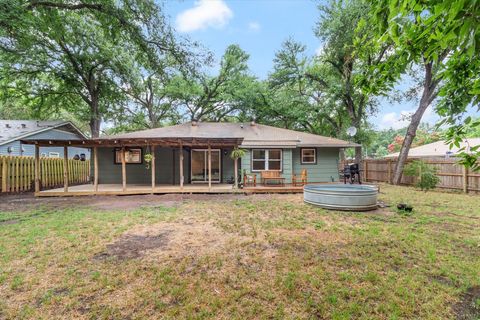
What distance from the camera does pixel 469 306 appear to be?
8.67ft

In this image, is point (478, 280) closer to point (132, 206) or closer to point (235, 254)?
point (235, 254)

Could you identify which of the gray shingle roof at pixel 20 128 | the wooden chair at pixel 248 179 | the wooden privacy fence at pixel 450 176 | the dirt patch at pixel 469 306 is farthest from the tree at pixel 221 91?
the dirt patch at pixel 469 306

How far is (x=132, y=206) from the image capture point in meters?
7.85

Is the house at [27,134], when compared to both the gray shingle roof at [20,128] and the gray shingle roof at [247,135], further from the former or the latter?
the gray shingle roof at [247,135]

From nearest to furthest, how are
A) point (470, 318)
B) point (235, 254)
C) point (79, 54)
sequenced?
point (470, 318) < point (235, 254) < point (79, 54)

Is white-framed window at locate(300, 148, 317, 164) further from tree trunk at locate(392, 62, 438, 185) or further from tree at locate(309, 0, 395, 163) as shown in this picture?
tree trunk at locate(392, 62, 438, 185)

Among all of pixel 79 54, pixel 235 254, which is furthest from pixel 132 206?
pixel 79 54

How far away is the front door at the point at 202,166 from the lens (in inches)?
502

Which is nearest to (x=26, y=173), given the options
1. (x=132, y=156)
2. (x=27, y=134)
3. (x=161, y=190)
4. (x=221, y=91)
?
(x=132, y=156)

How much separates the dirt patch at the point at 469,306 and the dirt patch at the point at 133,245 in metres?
4.24

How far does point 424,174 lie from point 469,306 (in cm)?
1030

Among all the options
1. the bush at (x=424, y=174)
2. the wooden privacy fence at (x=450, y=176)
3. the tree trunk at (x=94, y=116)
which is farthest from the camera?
the tree trunk at (x=94, y=116)

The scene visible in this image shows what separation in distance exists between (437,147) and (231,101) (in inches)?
765

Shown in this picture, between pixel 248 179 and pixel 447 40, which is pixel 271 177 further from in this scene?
pixel 447 40
